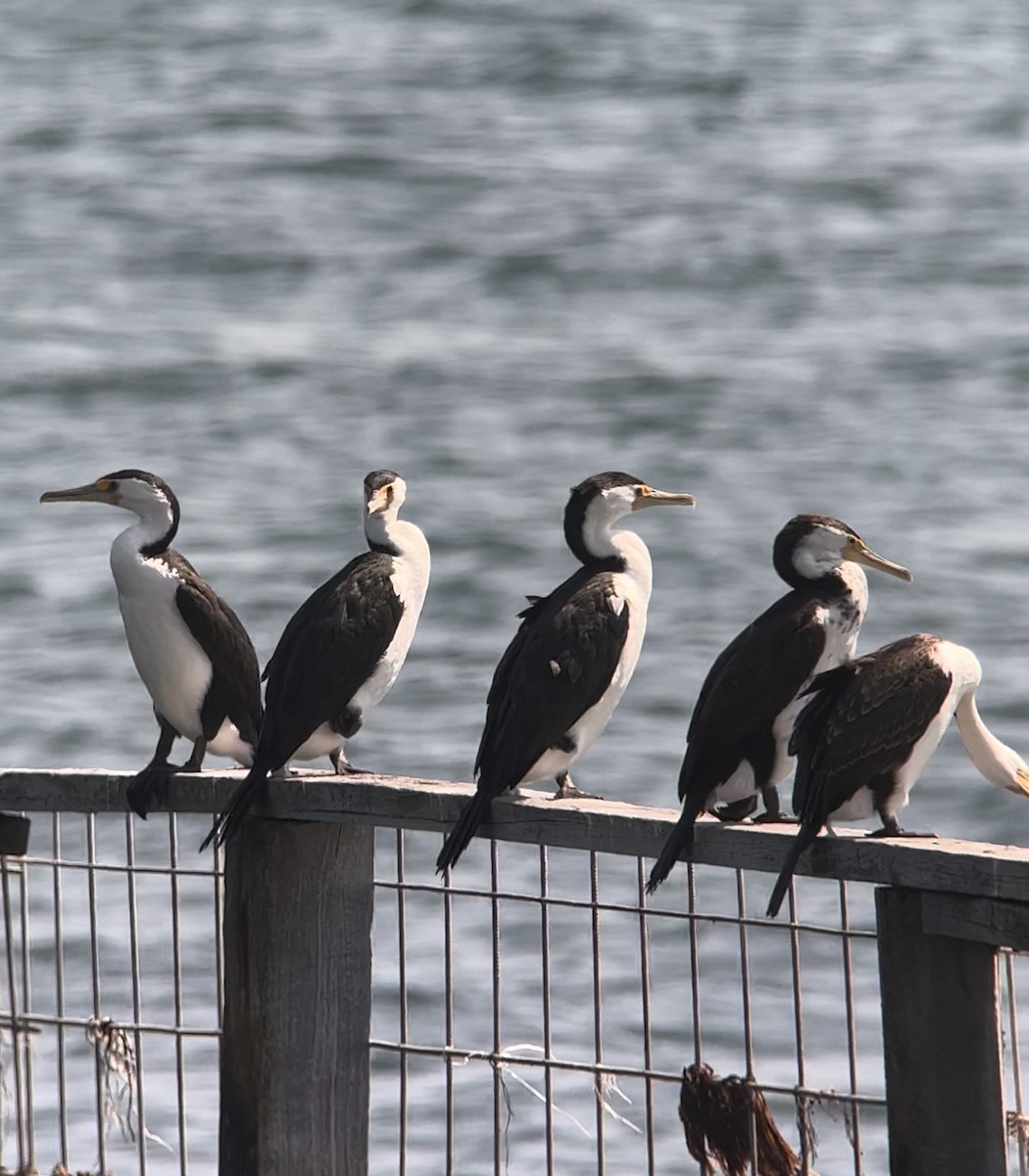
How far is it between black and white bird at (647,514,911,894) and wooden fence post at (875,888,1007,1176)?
1.86ft

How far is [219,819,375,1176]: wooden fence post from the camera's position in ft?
12.8

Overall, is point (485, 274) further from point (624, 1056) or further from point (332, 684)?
point (332, 684)

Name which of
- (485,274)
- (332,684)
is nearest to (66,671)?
(485,274)

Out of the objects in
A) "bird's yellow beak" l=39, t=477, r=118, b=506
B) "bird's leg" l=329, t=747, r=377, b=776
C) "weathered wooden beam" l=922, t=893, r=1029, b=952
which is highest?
"bird's yellow beak" l=39, t=477, r=118, b=506

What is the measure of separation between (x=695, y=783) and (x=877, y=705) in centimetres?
34

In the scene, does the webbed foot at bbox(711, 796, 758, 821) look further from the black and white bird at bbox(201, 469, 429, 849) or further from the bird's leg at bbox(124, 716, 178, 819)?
the bird's leg at bbox(124, 716, 178, 819)

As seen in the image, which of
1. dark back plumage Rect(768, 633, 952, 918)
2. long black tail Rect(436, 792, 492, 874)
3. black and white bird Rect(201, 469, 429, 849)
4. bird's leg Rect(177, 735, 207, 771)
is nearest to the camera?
dark back plumage Rect(768, 633, 952, 918)

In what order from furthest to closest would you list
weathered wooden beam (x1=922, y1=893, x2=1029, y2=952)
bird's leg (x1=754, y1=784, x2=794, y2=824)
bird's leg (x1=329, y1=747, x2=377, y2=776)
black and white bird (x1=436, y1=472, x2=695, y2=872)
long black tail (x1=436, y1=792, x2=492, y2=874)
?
1. bird's leg (x1=329, y1=747, x2=377, y2=776)
2. black and white bird (x1=436, y1=472, x2=695, y2=872)
3. bird's leg (x1=754, y1=784, x2=794, y2=824)
4. long black tail (x1=436, y1=792, x2=492, y2=874)
5. weathered wooden beam (x1=922, y1=893, x2=1029, y2=952)

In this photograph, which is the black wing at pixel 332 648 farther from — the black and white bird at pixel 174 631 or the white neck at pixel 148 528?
the white neck at pixel 148 528

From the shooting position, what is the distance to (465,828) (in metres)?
3.69

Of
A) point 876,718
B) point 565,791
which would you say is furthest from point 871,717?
point 565,791

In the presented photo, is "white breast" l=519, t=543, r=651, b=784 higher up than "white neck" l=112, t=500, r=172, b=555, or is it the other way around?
"white neck" l=112, t=500, r=172, b=555

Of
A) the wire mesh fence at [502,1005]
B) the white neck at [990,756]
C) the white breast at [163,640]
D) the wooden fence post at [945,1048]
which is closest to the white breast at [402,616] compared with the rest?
the white breast at [163,640]

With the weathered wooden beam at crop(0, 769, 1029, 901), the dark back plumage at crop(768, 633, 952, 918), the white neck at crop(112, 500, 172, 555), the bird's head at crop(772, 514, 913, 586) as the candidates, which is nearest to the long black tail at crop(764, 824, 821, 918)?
the weathered wooden beam at crop(0, 769, 1029, 901)
